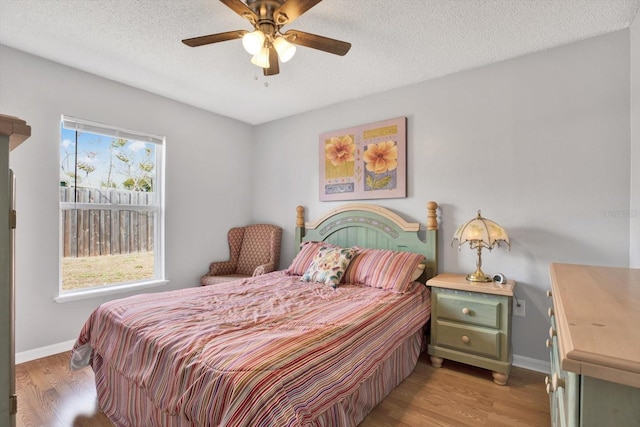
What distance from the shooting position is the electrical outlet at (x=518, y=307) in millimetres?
2430

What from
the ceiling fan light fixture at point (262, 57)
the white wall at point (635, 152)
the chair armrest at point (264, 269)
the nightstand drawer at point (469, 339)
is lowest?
the nightstand drawer at point (469, 339)

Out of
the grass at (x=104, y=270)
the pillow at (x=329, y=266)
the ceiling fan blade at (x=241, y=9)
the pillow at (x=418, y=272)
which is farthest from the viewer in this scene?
the grass at (x=104, y=270)

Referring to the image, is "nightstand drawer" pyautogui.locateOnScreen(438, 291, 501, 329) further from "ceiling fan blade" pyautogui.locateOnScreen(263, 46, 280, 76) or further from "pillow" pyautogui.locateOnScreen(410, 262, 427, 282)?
"ceiling fan blade" pyautogui.locateOnScreen(263, 46, 280, 76)

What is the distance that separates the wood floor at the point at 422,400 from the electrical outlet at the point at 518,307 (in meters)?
0.43

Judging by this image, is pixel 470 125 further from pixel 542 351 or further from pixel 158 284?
pixel 158 284

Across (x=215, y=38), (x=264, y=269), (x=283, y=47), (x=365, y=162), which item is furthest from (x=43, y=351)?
(x=365, y=162)

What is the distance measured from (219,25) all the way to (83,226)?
220 centimetres

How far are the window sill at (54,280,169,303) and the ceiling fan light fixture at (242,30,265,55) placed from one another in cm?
262

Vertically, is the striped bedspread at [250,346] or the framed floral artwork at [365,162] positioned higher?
the framed floral artwork at [365,162]

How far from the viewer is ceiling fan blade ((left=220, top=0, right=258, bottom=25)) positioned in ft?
4.99

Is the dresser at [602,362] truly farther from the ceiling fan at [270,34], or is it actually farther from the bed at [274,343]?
the ceiling fan at [270,34]

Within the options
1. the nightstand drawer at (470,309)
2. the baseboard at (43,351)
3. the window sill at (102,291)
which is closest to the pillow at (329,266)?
the nightstand drawer at (470,309)

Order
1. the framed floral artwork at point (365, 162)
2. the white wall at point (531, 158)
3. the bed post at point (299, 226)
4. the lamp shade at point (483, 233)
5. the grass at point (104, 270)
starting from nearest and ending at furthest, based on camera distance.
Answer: the white wall at point (531, 158), the lamp shade at point (483, 233), the grass at point (104, 270), the framed floral artwork at point (365, 162), the bed post at point (299, 226)

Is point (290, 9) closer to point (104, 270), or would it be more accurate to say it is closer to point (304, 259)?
point (304, 259)
